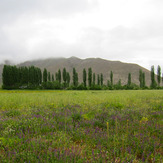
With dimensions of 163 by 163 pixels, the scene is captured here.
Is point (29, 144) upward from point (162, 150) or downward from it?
upward

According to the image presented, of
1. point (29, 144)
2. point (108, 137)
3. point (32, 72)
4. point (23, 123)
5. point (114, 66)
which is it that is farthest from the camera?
point (114, 66)

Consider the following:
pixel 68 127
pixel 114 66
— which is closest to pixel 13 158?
pixel 68 127

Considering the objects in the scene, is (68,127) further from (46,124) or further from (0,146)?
(0,146)

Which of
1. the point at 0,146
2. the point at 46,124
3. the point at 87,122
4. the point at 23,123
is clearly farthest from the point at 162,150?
the point at 23,123

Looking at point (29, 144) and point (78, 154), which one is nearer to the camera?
point (78, 154)

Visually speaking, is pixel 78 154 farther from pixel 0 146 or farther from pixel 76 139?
pixel 0 146

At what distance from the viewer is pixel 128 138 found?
304 cm

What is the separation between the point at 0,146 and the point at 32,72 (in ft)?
248

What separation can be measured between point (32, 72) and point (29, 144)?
76.0m

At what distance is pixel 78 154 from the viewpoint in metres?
2.34

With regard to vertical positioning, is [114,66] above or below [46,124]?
above

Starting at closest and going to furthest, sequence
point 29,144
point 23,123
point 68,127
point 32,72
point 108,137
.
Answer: point 29,144 < point 108,137 < point 68,127 < point 23,123 < point 32,72

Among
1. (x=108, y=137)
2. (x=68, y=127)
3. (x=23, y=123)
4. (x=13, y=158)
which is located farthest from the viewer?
(x=23, y=123)

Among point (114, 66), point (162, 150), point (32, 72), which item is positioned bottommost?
point (162, 150)
